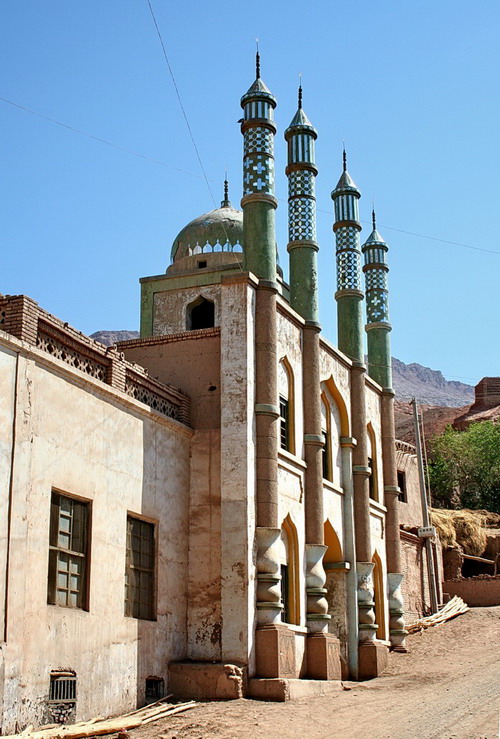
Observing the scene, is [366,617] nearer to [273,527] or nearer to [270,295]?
[273,527]

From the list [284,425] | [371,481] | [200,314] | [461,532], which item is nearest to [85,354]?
[284,425]

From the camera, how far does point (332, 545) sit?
20328 millimetres

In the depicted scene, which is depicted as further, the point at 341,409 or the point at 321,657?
the point at 341,409

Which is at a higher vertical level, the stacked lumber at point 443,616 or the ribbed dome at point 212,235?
the ribbed dome at point 212,235

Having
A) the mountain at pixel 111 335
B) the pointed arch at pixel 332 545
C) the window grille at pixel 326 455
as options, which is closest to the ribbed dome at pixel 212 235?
the window grille at pixel 326 455

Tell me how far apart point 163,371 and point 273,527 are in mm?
3447

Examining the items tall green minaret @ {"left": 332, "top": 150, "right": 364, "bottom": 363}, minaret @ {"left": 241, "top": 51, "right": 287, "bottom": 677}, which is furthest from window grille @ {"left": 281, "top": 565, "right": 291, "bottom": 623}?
tall green minaret @ {"left": 332, "top": 150, "right": 364, "bottom": 363}

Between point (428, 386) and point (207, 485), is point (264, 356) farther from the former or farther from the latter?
point (428, 386)

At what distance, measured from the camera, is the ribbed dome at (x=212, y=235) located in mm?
23109

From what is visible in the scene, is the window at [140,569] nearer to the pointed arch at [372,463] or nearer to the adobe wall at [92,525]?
the adobe wall at [92,525]

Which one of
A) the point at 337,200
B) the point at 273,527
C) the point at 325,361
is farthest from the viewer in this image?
the point at 337,200

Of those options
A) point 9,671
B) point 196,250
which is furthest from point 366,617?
point 9,671

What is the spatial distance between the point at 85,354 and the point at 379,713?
21.5ft

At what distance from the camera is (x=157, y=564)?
15242 mm
